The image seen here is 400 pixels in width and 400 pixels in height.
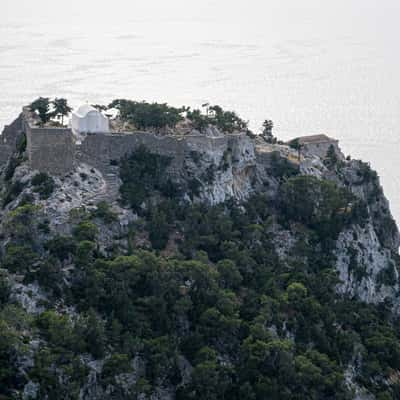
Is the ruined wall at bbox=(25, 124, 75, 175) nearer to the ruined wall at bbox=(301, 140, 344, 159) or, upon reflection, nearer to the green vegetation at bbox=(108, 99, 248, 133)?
the green vegetation at bbox=(108, 99, 248, 133)

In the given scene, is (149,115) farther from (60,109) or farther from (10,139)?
(10,139)

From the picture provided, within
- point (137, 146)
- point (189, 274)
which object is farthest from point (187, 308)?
point (137, 146)

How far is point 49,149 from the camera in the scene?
184 feet

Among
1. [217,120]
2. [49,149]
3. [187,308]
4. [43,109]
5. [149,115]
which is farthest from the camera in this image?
[217,120]

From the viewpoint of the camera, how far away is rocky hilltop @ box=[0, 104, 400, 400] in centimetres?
4628

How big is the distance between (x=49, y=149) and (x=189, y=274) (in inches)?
414

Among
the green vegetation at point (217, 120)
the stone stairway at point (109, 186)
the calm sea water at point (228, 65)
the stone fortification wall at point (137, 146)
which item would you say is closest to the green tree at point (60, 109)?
the stone fortification wall at point (137, 146)

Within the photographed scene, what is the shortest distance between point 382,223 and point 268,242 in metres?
14.9

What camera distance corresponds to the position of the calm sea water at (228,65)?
116000 mm

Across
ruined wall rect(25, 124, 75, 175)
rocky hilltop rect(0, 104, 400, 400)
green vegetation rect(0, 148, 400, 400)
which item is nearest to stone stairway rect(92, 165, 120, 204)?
rocky hilltop rect(0, 104, 400, 400)

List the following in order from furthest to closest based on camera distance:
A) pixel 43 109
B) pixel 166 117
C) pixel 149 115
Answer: pixel 166 117 < pixel 149 115 < pixel 43 109

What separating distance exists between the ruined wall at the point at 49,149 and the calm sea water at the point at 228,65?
41.3m

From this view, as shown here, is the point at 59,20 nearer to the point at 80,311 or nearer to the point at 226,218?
the point at 226,218

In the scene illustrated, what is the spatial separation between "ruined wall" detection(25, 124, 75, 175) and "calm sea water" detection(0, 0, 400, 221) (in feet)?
136
